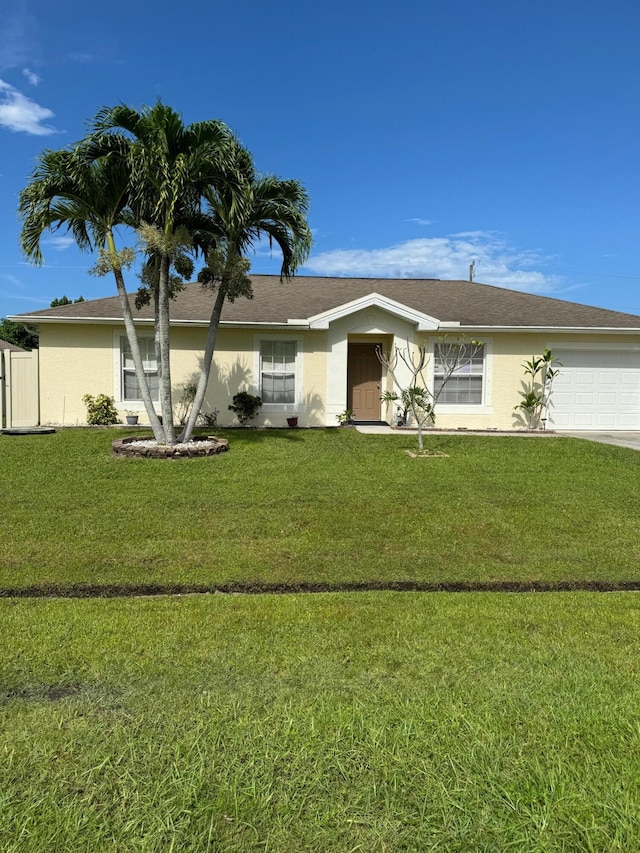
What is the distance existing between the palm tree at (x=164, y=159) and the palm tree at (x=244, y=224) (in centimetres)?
16

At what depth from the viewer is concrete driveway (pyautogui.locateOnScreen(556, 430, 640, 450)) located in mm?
12414

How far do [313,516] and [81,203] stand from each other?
7316mm

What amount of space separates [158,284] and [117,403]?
4.98 metres

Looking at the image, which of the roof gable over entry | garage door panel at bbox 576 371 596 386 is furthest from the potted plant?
garage door panel at bbox 576 371 596 386

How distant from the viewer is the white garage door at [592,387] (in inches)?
604

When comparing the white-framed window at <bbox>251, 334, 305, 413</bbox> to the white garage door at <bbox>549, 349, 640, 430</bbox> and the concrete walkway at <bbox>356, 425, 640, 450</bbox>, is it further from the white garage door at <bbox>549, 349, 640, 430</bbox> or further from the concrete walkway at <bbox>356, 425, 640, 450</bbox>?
the white garage door at <bbox>549, 349, 640, 430</bbox>

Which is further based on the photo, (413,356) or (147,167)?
(413,356)

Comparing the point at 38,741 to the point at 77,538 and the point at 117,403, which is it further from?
the point at 117,403

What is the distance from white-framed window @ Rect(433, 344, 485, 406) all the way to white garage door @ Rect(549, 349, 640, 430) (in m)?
2.18

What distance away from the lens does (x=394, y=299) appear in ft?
56.7

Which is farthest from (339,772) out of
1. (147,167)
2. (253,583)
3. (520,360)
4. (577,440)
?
(520,360)

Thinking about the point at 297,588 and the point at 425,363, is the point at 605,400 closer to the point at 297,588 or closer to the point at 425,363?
the point at 425,363

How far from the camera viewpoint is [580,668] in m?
3.28

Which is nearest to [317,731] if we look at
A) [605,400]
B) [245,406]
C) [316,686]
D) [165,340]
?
[316,686]
